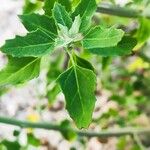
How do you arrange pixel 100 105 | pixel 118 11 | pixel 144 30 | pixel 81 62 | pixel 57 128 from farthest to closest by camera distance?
pixel 100 105 < pixel 57 128 < pixel 144 30 < pixel 118 11 < pixel 81 62

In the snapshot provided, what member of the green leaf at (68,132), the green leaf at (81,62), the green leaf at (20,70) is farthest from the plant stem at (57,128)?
the green leaf at (81,62)

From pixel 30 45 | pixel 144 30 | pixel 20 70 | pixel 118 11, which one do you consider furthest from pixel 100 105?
pixel 30 45

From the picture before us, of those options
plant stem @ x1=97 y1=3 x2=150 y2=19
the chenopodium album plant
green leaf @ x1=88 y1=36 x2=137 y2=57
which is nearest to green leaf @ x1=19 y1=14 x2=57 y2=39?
the chenopodium album plant

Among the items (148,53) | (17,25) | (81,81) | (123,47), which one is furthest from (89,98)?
(17,25)

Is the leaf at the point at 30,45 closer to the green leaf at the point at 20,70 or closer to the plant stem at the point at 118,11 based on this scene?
the green leaf at the point at 20,70

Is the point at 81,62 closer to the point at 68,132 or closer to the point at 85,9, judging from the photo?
the point at 85,9

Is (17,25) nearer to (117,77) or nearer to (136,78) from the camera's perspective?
(117,77)
